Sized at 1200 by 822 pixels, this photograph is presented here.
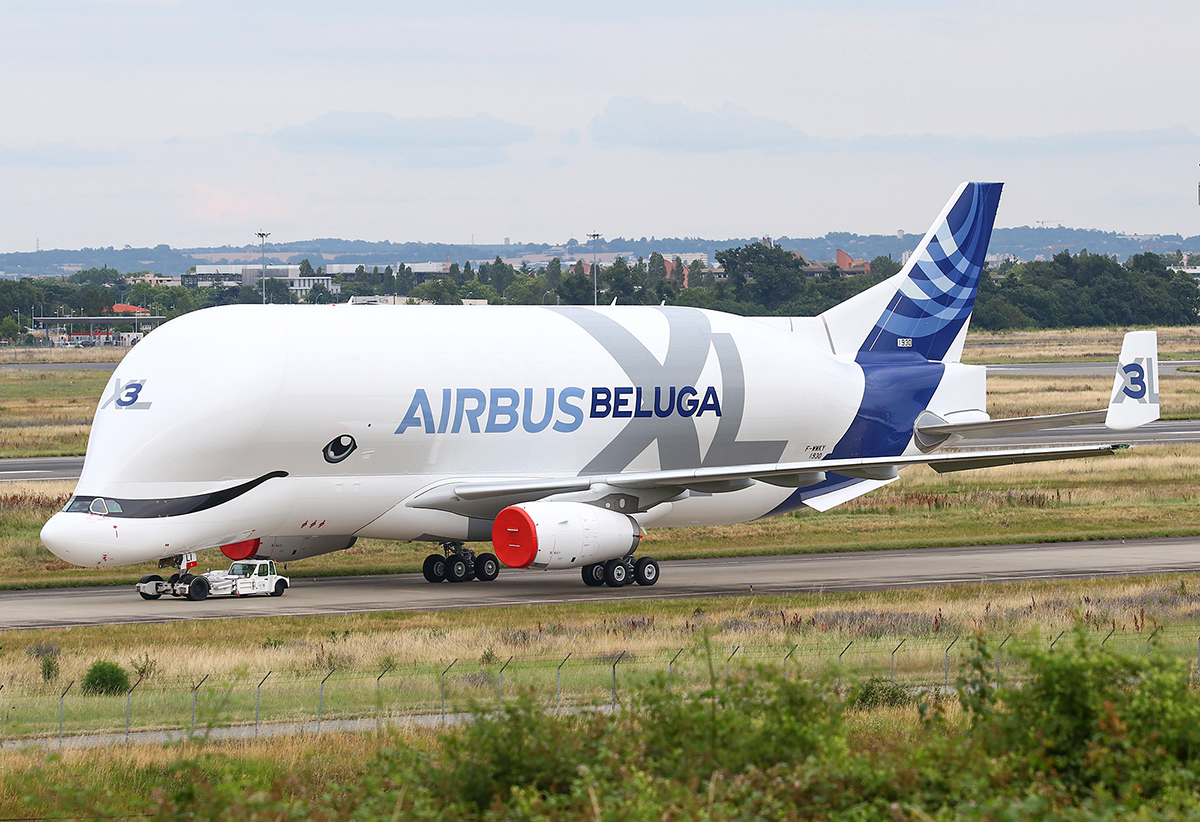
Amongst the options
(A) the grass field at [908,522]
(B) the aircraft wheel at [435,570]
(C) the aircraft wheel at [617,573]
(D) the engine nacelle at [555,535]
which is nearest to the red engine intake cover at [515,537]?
(D) the engine nacelle at [555,535]

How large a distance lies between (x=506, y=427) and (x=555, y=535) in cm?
367

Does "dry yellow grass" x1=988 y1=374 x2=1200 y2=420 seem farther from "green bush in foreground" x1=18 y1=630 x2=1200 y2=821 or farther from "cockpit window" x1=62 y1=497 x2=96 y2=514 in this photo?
"green bush in foreground" x1=18 y1=630 x2=1200 y2=821

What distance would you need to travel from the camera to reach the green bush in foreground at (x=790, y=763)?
14.9m

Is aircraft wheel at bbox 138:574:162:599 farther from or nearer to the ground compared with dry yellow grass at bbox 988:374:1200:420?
nearer to the ground

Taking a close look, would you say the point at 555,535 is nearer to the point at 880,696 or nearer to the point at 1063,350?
the point at 880,696

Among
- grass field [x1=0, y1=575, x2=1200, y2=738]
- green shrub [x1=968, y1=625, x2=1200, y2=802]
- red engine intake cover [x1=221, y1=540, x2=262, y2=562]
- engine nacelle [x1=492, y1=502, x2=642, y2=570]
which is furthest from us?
red engine intake cover [x1=221, y1=540, x2=262, y2=562]

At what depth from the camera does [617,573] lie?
1708 inches

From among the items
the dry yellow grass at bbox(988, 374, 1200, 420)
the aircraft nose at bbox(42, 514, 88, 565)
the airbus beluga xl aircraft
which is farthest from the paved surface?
the dry yellow grass at bbox(988, 374, 1200, 420)

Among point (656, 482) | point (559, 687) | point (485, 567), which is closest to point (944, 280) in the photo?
point (656, 482)

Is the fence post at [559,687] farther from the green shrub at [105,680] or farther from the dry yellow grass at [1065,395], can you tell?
the dry yellow grass at [1065,395]

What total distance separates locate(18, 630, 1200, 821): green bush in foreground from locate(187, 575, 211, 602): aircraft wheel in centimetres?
2240

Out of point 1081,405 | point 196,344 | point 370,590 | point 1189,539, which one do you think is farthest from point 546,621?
point 1081,405

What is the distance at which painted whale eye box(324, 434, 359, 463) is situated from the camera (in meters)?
39.8

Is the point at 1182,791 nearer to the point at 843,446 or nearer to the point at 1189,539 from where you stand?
the point at 843,446
